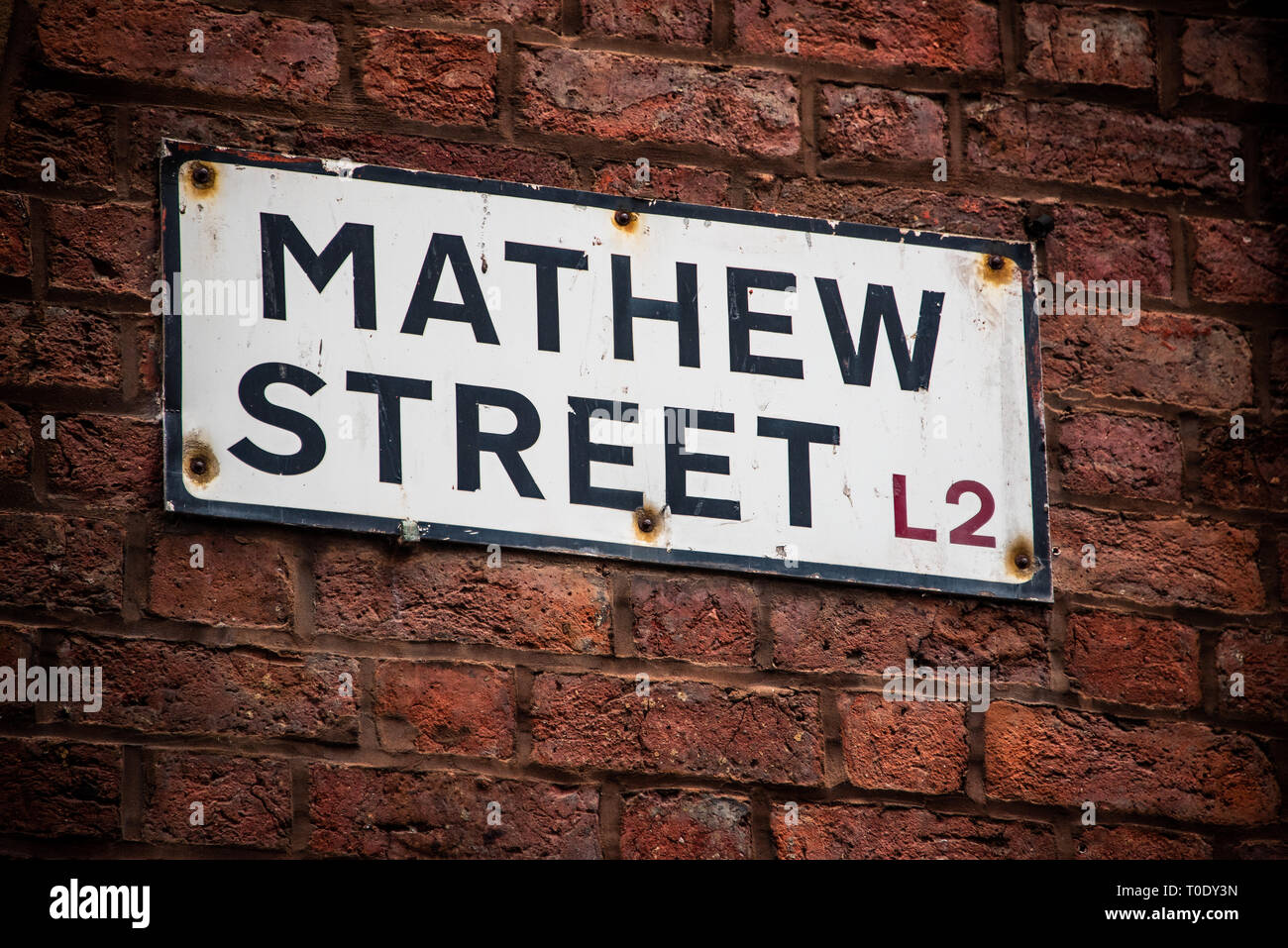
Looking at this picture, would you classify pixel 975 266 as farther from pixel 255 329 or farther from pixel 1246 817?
pixel 255 329

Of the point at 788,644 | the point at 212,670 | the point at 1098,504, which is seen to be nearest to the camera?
the point at 212,670

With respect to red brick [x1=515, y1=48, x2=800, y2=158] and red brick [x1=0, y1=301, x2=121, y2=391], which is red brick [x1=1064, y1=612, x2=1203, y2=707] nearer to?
red brick [x1=515, y1=48, x2=800, y2=158]

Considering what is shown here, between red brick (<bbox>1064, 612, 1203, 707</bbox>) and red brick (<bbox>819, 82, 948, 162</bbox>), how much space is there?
65 cm

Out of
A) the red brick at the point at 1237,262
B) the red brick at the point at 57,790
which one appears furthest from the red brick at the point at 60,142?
the red brick at the point at 1237,262

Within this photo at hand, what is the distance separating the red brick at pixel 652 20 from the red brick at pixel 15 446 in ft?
2.82

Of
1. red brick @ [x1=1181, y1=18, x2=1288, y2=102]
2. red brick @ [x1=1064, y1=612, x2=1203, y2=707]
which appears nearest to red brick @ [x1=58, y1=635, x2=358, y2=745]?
red brick @ [x1=1064, y1=612, x2=1203, y2=707]

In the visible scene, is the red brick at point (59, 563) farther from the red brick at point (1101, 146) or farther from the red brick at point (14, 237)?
the red brick at point (1101, 146)

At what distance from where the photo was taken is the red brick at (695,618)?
2143 millimetres

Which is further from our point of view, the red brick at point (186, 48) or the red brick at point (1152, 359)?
the red brick at point (1152, 359)

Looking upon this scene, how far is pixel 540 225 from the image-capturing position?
2238 mm

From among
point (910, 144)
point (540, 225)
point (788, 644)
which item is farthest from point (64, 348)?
point (910, 144)

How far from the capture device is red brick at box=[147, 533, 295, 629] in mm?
2031

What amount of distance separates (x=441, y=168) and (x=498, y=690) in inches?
25.6

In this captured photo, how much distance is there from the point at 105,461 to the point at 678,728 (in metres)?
0.72
